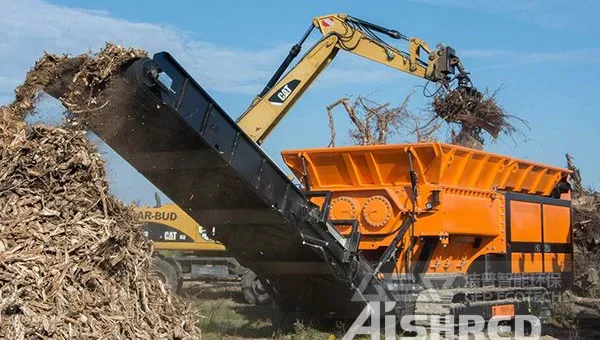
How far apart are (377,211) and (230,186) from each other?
2.34 meters

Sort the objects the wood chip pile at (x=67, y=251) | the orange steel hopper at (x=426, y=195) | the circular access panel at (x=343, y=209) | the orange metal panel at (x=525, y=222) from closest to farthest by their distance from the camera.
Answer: the wood chip pile at (x=67, y=251)
the orange steel hopper at (x=426, y=195)
the circular access panel at (x=343, y=209)
the orange metal panel at (x=525, y=222)

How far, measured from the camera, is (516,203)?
9.66 meters

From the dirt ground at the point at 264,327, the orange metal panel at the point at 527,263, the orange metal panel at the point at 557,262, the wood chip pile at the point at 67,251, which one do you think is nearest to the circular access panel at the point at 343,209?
the dirt ground at the point at 264,327

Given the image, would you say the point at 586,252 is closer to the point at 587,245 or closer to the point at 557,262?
the point at 587,245

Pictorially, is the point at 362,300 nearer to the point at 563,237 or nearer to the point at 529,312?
the point at 529,312

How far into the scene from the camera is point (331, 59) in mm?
12086

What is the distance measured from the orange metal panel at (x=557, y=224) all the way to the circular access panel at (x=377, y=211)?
2970mm

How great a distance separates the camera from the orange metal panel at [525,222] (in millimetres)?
9609

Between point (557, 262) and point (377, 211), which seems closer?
point (377, 211)

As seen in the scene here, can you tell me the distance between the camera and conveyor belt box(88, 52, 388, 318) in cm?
600

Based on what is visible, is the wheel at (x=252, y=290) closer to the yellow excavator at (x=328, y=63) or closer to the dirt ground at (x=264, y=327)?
the yellow excavator at (x=328, y=63)

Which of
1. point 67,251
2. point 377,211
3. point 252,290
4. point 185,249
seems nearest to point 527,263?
point 377,211

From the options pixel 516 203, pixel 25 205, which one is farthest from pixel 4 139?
pixel 516 203

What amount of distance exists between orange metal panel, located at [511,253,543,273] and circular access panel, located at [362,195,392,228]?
83.5 inches
